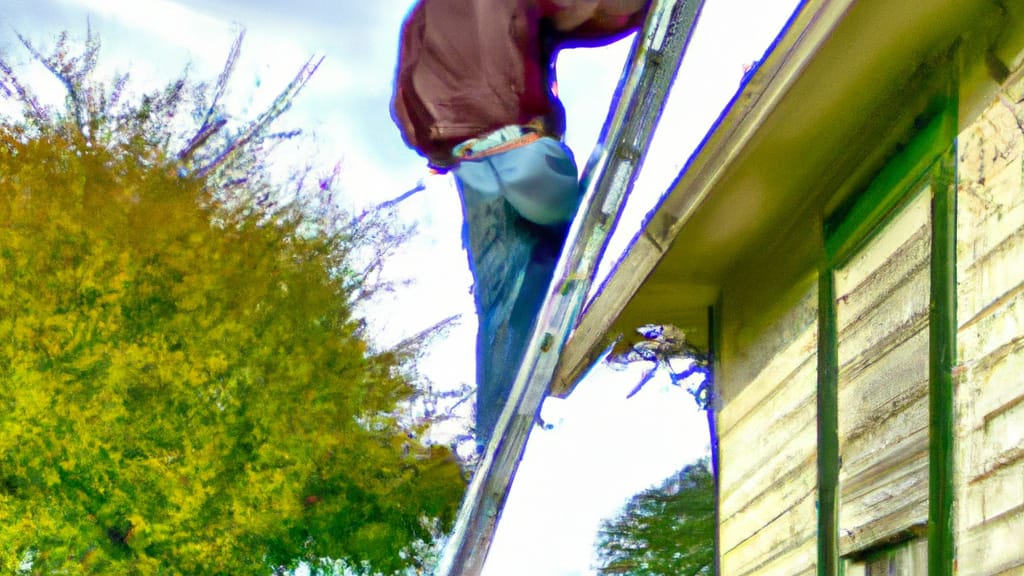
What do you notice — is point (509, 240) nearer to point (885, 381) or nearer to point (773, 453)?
point (773, 453)

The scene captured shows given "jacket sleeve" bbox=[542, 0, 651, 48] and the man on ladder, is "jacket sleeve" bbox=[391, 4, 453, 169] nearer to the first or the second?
the man on ladder

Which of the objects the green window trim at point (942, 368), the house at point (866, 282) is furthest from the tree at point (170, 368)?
the green window trim at point (942, 368)

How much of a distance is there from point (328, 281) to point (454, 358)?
1945 mm

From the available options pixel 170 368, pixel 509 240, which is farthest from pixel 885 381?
pixel 170 368

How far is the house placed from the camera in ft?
5.28

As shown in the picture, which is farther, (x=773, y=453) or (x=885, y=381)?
(x=773, y=453)

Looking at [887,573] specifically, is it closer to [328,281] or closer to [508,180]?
[508,180]

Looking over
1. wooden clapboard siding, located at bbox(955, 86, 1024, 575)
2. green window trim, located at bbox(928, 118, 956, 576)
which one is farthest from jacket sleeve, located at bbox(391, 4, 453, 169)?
wooden clapboard siding, located at bbox(955, 86, 1024, 575)

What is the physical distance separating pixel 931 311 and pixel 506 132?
1151 mm

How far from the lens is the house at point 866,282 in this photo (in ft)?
5.28

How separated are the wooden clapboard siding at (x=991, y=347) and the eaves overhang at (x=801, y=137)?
0.11m

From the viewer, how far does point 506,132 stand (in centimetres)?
262

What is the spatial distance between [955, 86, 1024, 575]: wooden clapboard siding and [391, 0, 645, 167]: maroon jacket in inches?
42.6

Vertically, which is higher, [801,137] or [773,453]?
[801,137]
